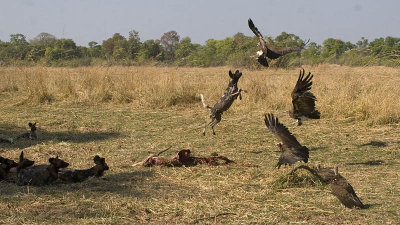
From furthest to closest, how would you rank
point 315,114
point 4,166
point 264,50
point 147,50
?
1. point 147,50
2. point 264,50
3. point 315,114
4. point 4,166

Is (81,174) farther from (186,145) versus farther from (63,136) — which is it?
(63,136)

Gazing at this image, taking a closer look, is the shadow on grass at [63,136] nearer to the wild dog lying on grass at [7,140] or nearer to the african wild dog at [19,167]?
the wild dog lying on grass at [7,140]

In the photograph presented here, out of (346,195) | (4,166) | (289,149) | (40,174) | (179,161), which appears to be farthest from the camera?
(179,161)

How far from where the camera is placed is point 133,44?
18.0 meters

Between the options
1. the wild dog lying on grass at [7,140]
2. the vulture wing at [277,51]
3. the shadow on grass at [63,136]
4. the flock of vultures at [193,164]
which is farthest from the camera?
the vulture wing at [277,51]

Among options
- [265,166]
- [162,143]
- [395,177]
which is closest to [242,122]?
[162,143]

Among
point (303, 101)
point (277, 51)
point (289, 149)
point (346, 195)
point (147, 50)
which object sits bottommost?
point (346, 195)

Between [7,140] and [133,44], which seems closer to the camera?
[7,140]

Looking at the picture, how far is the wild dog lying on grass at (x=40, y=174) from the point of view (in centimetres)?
523

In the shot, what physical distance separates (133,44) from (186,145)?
10597 millimetres

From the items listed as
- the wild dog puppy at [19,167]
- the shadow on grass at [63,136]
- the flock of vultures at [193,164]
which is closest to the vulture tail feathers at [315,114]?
the flock of vultures at [193,164]

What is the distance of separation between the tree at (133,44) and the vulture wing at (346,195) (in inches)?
531

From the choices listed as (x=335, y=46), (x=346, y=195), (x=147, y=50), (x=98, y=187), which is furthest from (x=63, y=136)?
(x=335, y=46)

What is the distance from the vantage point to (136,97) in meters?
13.7
